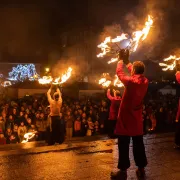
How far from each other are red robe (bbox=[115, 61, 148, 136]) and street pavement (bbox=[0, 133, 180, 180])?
0.63 metres

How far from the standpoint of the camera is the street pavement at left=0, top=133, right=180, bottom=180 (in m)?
4.15

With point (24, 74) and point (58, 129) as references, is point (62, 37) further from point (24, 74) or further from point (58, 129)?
point (58, 129)

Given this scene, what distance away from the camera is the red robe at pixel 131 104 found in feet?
13.0

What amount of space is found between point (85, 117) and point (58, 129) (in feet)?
12.4

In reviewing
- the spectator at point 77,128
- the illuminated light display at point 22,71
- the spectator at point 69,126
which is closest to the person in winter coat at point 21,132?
the spectator at point 69,126

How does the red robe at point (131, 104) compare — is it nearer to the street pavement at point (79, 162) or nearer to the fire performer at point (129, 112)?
the fire performer at point (129, 112)

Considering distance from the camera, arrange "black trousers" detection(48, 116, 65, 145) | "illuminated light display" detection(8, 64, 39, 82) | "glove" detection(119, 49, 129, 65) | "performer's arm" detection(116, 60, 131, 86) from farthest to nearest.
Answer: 1. "illuminated light display" detection(8, 64, 39, 82)
2. "black trousers" detection(48, 116, 65, 145)
3. "glove" detection(119, 49, 129, 65)
4. "performer's arm" detection(116, 60, 131, 86)

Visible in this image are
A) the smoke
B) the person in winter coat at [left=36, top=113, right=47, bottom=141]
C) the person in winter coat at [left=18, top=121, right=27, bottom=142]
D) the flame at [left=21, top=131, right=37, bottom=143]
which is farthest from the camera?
the smoke

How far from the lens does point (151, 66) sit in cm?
3284

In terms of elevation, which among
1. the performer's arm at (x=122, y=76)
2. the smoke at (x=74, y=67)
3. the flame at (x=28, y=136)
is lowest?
the flame at (x=28, y=136)

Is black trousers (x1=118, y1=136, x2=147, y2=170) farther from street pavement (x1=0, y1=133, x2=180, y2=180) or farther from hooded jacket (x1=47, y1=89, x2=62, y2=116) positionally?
hooded jacket (x1=47, y1=89, x2=62, y2=116)

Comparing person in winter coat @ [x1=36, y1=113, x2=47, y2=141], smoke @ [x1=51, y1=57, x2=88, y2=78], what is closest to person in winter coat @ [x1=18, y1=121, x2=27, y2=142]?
person in winter coat @ [x1=36, y1=113, x2=47, y2=141]

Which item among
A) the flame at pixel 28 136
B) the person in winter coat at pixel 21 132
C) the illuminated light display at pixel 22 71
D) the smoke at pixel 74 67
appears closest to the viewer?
the flame at pixel 28 136

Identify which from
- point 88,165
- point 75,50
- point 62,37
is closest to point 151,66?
point 75,50
